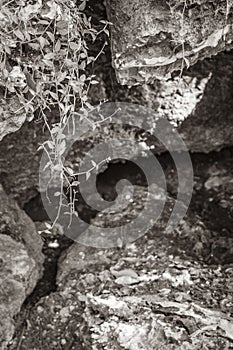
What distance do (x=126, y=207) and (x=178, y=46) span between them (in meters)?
0.86

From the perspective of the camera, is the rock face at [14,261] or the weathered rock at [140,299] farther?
the rock face at [14,261]

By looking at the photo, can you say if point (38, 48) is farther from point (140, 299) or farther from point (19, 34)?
point (140, 299)

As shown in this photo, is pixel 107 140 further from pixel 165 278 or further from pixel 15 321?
pixel 15 321

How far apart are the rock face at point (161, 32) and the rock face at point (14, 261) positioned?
786mm

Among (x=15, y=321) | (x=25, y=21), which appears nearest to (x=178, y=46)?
(x=25, y=21)

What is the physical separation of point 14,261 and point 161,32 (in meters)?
1.01

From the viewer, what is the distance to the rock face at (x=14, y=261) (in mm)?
2334

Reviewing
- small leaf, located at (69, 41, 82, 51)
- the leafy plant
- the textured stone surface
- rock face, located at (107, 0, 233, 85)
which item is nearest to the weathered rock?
the textured stone surface

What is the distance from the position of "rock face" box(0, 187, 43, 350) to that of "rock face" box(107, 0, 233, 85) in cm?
79

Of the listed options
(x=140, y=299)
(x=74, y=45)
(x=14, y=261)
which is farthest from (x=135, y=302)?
(x=74, y=45)

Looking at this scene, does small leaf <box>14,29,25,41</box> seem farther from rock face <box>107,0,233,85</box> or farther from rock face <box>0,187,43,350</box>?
rock face <box>0,187,43,350</box>

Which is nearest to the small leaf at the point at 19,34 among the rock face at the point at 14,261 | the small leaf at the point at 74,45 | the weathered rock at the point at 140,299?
the small leaf at the point at 74,45

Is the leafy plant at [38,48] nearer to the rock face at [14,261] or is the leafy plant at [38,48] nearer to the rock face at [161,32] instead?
the rock face at [161,32]

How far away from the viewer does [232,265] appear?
2488 millimetres
